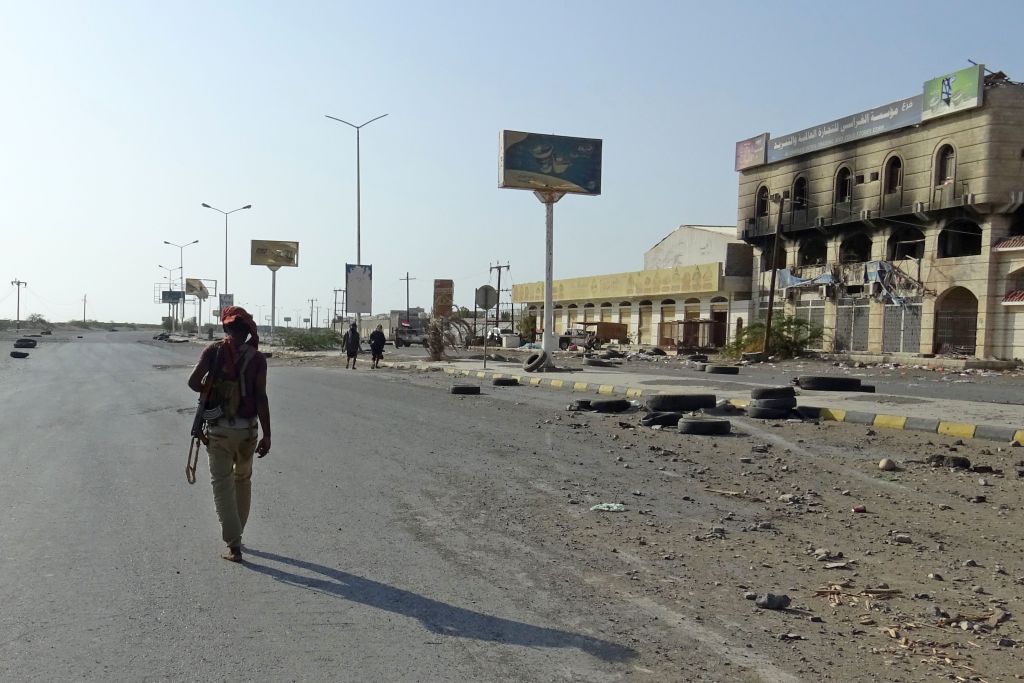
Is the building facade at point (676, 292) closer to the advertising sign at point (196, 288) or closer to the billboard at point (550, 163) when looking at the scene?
the billboard at point (550, 163)

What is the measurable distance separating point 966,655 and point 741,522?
9.26ft

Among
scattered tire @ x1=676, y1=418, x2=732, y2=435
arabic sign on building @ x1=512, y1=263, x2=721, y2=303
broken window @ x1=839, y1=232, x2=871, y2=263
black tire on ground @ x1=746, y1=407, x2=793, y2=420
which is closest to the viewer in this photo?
scattered tire @ x1=676, y1=418, x2=732, y2=435

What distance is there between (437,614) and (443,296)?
44.6m

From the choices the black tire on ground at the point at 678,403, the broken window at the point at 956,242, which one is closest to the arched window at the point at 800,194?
the broken window at the point at 956,242

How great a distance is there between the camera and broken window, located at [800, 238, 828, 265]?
45.3m

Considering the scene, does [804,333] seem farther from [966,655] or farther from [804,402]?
[966,655]

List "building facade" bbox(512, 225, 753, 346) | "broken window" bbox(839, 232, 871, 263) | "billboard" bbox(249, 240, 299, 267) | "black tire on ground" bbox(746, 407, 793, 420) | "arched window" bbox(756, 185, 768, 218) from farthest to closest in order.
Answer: "billboard" bbox(249, 240, 299, 267) < "building facade" bbox(512, 225, 753, 346) < "arched window" bbox(756, 185, 768, 218) < "broken window" bbox(839, 232, 871, 263) < "black tire on ground" bbox(746, 407, 793, 420)

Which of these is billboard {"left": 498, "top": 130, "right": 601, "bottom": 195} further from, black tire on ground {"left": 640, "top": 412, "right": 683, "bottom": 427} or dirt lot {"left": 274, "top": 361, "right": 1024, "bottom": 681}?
dirt lot {"left": 274, "top": 361, "right": 1024, "bottom": 681}

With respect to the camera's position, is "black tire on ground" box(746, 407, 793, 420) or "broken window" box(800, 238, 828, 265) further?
"broken window" box(800, 238, 828, 265)

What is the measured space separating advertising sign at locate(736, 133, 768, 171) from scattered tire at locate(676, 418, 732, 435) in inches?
1535

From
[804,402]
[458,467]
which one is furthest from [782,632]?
[804,402]

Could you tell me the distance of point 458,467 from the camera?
989cm

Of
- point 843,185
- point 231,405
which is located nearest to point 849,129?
point 843,185

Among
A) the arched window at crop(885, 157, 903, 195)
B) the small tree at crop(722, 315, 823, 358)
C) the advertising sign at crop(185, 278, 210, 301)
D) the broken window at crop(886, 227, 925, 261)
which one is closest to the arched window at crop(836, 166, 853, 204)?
the arched window at crop(885, 157, 903, 195)
